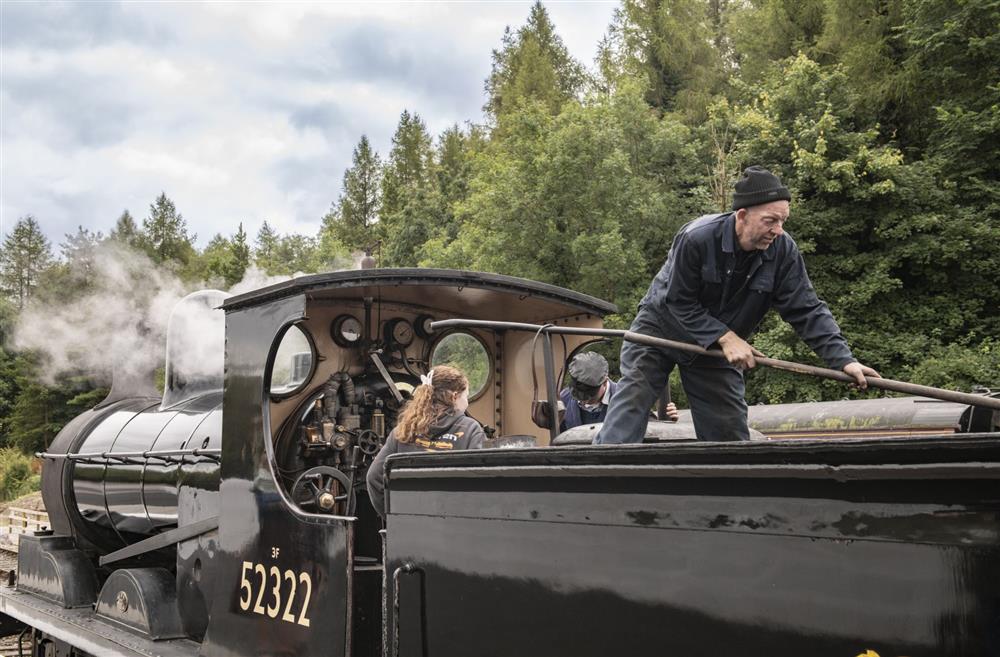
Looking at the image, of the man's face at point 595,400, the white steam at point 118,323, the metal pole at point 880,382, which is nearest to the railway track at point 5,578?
the white steam at point 118,323

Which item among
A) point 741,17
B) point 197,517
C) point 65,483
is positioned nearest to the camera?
point 197,517

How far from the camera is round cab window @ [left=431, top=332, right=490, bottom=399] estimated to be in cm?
530

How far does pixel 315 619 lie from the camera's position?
3.69m

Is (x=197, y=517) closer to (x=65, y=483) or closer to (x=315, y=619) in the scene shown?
(x=315, y=619)

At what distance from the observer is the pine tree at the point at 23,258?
58.5 m

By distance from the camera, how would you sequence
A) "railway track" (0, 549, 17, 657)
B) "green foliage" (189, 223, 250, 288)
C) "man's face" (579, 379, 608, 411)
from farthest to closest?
"green foliage" (189, 223, 250, 288) < "railway track" (0, 549, 17, 657) < "man's face" (579, 379, 608, 411)

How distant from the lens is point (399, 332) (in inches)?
200

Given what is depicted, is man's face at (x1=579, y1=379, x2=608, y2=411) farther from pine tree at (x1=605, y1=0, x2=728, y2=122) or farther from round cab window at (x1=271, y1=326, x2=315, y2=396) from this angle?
pine tree at (x1=605, y1=0, x2=728, y2=122)

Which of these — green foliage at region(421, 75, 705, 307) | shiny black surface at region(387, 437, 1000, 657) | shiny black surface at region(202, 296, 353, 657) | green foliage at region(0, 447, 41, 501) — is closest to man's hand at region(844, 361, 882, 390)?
shiny black surface at region(387, 437, 1000, 657)

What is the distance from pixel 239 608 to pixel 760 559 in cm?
289

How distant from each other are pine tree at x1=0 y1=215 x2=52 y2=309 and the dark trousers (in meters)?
62.4

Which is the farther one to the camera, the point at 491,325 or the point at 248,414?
the point at 248,414

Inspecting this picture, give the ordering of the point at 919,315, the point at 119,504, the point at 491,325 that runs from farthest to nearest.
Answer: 1. the point at 919,315
2. the point at 119,504
3. the point at 491,325

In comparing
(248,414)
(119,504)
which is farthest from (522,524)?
(119,504)
